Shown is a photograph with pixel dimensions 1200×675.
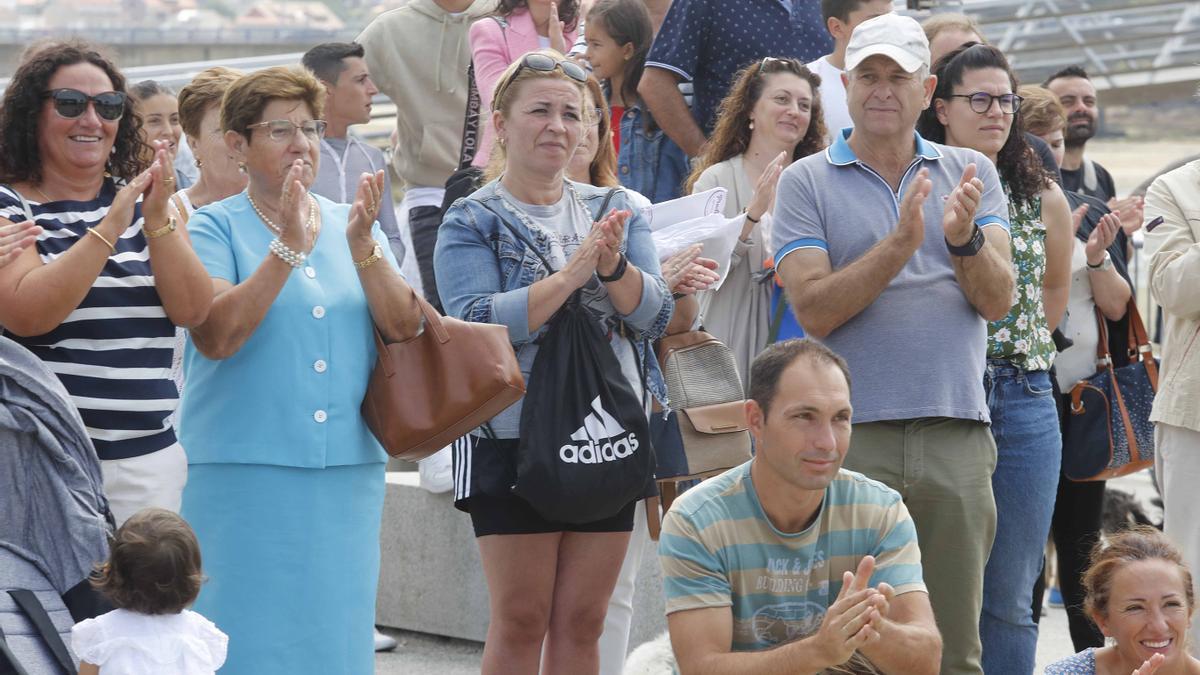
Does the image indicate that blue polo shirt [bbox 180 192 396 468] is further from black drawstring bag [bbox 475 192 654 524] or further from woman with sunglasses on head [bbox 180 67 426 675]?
black drawstring bag [bbox 475 192 654 524]

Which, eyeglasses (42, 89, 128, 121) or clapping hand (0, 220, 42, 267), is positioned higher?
eyeglasses (42, 89, 128, 121)

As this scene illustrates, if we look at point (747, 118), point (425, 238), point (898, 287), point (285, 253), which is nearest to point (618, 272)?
point (898, 287)

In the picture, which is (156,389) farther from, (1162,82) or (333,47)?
(1162,82)

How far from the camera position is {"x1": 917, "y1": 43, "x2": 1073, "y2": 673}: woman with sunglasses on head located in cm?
486

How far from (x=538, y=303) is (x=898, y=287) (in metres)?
1.03

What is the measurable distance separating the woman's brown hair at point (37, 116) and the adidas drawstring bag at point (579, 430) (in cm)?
126

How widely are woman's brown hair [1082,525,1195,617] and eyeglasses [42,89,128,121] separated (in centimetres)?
293

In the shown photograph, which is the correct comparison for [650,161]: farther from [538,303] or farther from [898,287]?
[538,303]

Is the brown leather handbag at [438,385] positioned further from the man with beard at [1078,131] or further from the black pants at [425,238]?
the man with beard at [1078,131]

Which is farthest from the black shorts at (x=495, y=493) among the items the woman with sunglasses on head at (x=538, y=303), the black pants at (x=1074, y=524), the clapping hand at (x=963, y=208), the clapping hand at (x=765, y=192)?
the black pants at (x=1074, y=524)

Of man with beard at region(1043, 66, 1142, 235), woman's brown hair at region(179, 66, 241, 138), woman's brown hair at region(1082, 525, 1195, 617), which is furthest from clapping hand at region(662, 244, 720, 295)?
man with beard at region(1043, 66, 1142, 235)

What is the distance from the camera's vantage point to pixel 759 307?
5684mm

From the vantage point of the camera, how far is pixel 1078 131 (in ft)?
23.3

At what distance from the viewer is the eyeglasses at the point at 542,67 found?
4.66 m
